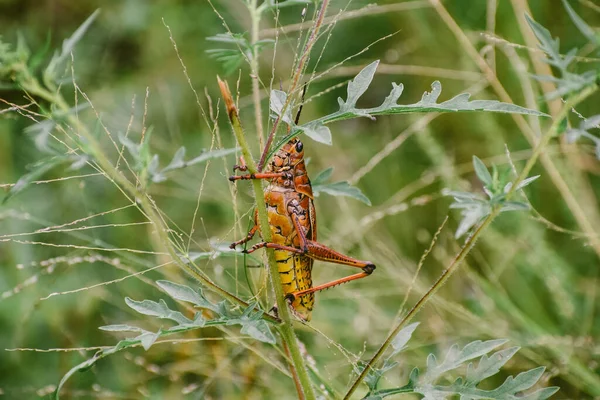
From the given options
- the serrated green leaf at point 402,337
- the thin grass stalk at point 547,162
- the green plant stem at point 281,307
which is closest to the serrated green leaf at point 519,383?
the serrated green leaf at point 402,337

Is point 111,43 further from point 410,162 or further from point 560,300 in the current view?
point 560,300

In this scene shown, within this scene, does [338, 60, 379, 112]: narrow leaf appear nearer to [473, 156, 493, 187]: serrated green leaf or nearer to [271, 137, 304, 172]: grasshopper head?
[473, 156, 493, 187]: serrated green leaf

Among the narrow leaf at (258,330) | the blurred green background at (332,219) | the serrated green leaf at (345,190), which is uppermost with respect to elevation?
the serrated green leaf at (345,190)

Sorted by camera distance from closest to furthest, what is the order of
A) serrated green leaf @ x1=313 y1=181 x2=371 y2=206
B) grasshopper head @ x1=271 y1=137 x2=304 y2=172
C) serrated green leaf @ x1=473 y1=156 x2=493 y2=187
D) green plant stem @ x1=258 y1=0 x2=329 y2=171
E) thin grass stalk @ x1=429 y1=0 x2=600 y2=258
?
1. serrated green leaf @ x1=473 y1=156 x2=493 y2=187
2. green plant stem @ x1=258 y1=0 x2=329 y2=171
3. serrated green leaf @ x1=313 y1=181 x2=371 y2=206
4. grasshopper head @ x1=271 y1=137 x2=304 y2=172
5. thin grass stalk @ x1=429 y1=0 x2=600 y2=258

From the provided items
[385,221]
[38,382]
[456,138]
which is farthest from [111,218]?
[456,138]

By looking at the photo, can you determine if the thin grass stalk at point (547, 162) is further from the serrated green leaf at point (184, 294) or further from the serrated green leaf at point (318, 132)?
the serrated green leaf at point (184, 294)

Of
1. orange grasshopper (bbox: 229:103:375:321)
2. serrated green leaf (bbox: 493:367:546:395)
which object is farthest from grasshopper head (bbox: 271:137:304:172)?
serrated green leaf (bbox: 493:367:546:395)
